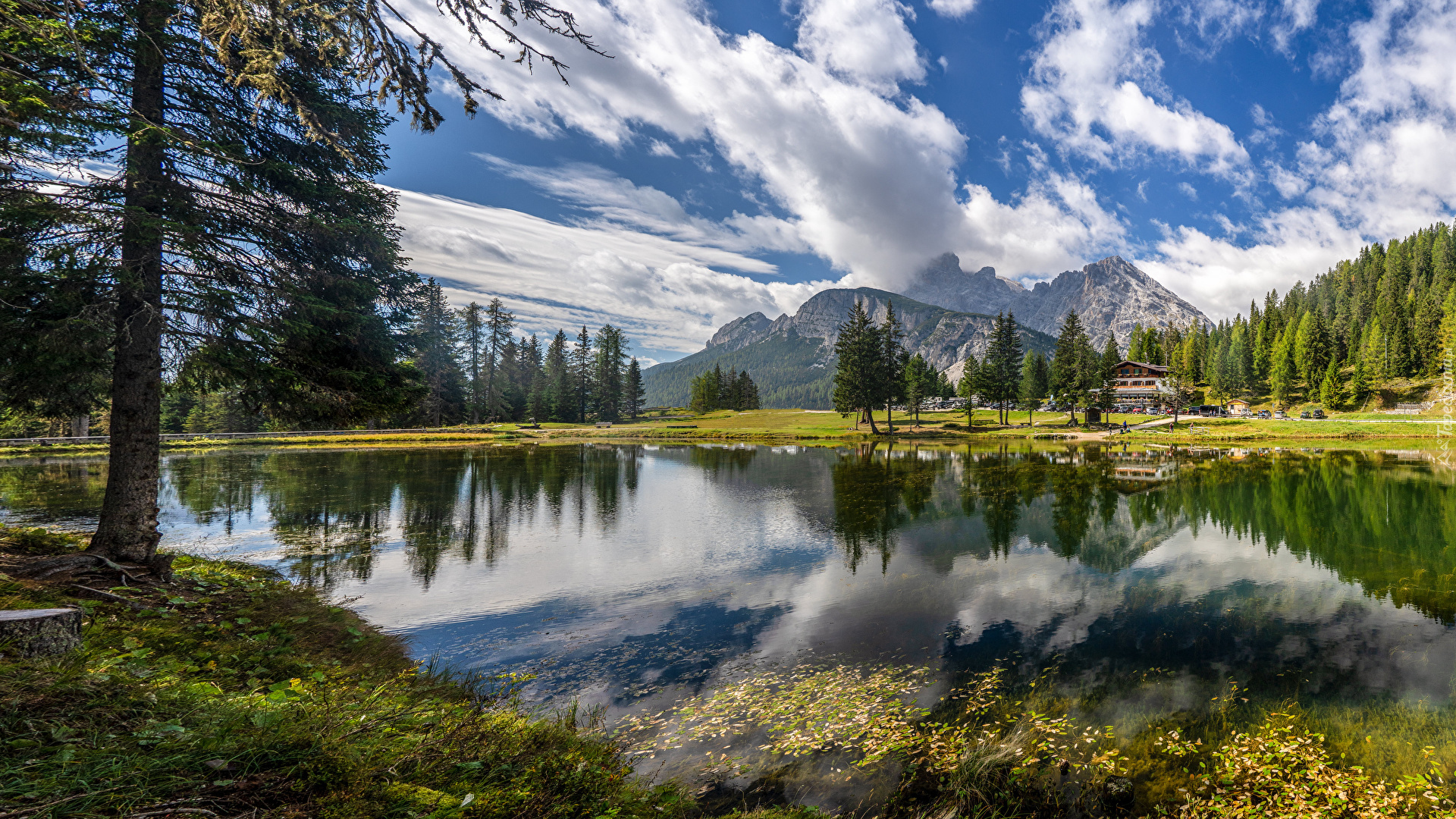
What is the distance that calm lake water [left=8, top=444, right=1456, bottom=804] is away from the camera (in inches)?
391

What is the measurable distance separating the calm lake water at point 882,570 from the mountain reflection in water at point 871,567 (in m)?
0.09

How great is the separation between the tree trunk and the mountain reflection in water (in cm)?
457

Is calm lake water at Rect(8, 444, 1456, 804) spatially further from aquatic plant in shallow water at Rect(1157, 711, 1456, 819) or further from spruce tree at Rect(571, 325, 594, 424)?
spruce tree at Rect(571, 325, 594, 424)

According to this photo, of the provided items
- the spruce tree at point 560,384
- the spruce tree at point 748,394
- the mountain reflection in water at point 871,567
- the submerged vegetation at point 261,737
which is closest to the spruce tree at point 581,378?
the spruce tree at point 560,384

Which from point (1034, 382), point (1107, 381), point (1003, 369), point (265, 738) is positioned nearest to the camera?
point (265, 738)

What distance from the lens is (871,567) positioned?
16.1 metres

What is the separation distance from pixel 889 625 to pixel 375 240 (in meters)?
15.2

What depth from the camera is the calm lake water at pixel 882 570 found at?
9930mm

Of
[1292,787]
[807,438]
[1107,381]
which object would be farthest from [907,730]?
[1107,381]

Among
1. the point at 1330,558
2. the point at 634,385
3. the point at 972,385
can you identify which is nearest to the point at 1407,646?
the point at 1330,558

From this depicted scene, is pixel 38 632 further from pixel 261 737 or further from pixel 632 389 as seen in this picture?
pixel 632 389

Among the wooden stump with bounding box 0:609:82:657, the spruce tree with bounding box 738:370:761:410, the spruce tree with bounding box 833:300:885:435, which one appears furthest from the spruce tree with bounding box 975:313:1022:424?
the wooden stump with bounding box 0:609:82:657

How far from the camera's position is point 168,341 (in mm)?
10727

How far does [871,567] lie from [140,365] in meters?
18.3
